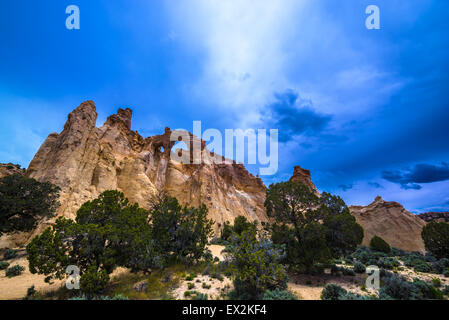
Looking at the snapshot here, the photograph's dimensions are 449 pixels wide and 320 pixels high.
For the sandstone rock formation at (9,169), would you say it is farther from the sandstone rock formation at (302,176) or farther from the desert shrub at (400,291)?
the sandstone rock formation at (302,176)

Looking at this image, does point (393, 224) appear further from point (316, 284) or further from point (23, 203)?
point (23, 203)

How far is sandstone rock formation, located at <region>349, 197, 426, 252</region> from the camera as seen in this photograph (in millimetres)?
42406

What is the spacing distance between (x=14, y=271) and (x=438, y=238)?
46865 mm

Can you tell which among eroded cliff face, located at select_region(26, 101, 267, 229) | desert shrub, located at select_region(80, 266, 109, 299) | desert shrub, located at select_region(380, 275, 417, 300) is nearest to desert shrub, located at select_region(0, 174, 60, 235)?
eroded cliff face, located at select_region(26, 101, 267, 229)

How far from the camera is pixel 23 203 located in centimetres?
1633

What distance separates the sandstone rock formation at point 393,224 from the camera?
42406mm

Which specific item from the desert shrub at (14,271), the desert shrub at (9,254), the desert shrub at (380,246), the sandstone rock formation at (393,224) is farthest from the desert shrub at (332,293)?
the sandstone rock formation at (393,224)

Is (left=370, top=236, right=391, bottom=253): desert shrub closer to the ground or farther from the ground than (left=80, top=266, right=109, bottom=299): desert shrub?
closer to the ground

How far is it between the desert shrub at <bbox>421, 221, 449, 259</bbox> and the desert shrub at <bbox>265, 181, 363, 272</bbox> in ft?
55.0

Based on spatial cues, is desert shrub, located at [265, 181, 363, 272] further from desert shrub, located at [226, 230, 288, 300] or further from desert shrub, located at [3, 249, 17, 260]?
desert shrub, located at [3, 249, 17, 260]

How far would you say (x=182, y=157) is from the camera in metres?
54.4

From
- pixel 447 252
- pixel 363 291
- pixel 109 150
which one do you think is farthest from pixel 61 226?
pixel 447 252

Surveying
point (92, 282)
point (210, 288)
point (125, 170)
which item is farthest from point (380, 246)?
point (125, 170)
